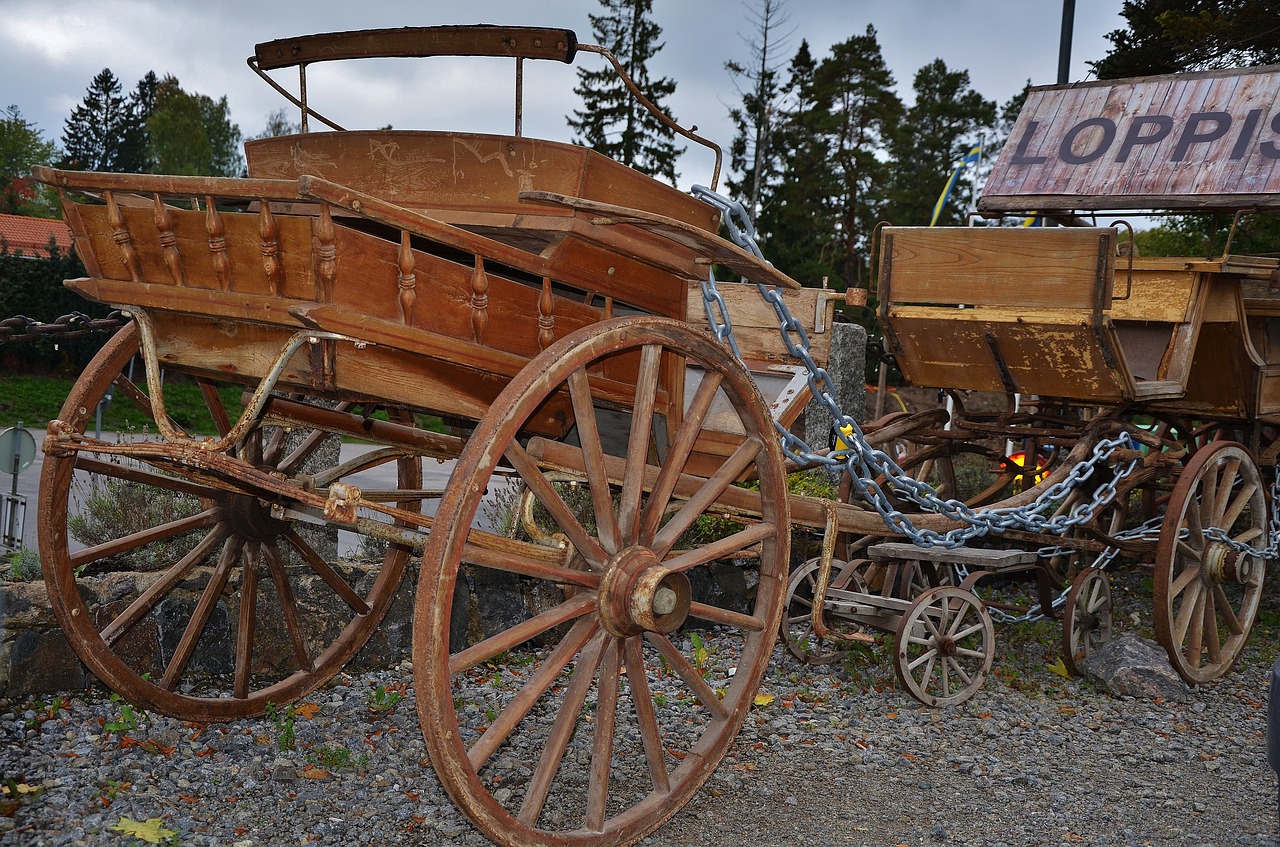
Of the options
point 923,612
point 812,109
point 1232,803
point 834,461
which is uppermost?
point 812,109

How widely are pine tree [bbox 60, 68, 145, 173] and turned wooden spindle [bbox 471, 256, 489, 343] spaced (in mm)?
42168

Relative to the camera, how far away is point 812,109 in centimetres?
2738

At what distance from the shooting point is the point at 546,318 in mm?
3072

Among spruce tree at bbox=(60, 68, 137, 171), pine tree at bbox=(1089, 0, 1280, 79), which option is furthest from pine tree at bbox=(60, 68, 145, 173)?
pine tree at bbox=(1089, 0, 1280, 79)

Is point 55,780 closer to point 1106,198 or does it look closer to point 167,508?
point 167,508

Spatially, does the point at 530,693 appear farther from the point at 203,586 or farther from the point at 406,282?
the point at 203,586

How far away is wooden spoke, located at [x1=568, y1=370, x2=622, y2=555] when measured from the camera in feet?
9.64

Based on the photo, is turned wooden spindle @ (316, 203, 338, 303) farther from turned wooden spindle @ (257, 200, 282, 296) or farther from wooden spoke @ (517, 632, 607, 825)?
wooden spoke @ (517, 632, 607, 825)

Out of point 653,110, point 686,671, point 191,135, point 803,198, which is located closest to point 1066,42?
point 653,110

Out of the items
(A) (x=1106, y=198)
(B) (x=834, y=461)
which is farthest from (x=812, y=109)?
(B) (x=834, y=461)

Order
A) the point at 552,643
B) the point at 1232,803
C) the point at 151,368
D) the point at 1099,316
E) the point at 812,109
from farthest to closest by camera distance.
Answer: the point at 812,109, the point at 552,643, the point at 1099,316, the point at 1232,803, the point at 151,368

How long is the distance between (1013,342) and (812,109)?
77.8ft

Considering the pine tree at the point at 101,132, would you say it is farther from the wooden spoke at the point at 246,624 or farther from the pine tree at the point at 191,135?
the wooden spoke at the point at 246,624

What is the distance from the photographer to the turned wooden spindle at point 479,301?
9.44 ft
